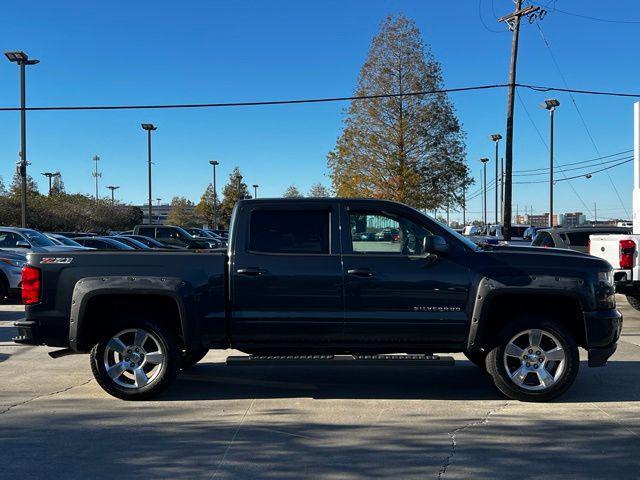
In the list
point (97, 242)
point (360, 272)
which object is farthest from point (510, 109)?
point (360, 272)

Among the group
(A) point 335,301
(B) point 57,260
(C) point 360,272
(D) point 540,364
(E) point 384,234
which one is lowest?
(D) point 540,364

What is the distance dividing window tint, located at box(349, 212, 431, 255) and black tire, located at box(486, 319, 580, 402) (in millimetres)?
1227

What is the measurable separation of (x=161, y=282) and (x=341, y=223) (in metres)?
1.88

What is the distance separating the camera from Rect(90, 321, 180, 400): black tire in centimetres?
614

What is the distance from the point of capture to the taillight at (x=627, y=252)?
35.5ft

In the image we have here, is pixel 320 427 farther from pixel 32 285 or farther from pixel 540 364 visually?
pixel 32 285

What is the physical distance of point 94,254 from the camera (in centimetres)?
614

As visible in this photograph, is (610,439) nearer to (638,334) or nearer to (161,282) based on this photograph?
(161,282)

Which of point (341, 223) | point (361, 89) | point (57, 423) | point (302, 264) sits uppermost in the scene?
point (361, 89)

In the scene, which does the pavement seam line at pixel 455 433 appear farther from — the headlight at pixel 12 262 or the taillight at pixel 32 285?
the headlight at pixel 12 262

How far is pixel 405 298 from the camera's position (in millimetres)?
5965

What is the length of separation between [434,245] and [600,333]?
1.88 m

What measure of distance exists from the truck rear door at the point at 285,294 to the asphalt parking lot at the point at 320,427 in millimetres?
728

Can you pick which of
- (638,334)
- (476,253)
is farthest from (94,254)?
(638,334)
